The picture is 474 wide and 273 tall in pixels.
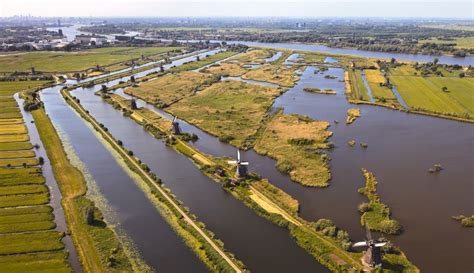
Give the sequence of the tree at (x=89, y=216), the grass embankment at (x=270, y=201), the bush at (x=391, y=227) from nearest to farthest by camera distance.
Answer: the grass embankment at (x=270, y=201) → the bush at (x=391, y=227) → the tree at (x=89, y=216)

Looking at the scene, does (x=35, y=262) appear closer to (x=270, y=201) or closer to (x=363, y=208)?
(x=270, y=201)

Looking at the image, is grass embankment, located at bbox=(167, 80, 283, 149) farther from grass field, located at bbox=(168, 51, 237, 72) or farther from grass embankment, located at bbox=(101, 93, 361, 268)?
grass field, located at bbox=(168, 51, 237, 72)

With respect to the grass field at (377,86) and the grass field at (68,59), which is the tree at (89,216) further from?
the grass field at (68,59)

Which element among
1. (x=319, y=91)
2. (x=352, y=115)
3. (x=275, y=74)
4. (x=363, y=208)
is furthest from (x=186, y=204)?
(x=275, y=74)

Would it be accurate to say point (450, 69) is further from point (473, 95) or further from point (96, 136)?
point (96, 136)

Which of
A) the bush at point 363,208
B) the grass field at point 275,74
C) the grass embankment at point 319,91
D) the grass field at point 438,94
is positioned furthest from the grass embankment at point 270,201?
the grass field at point 275,74

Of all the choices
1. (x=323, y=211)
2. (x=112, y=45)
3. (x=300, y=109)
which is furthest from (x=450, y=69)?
(x=112, y=45)

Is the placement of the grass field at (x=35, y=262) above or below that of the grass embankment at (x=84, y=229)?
below
